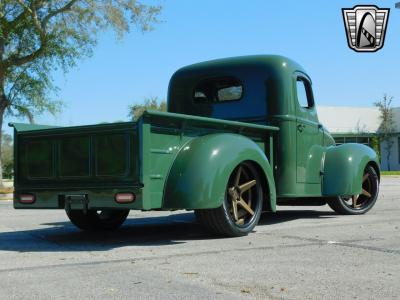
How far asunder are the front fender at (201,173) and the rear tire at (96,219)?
210 centimetres

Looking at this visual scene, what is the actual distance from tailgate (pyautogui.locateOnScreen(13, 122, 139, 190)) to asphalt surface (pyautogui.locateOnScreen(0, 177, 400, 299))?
28.2 inches

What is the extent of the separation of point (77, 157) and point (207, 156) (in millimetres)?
1409

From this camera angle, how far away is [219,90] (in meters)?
8.52

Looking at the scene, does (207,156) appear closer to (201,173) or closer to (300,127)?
(201,173)

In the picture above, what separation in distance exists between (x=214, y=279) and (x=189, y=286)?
0.98ft

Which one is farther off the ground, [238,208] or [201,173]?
[201,173]

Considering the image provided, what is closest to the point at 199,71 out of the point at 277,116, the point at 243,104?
the point at 243,104

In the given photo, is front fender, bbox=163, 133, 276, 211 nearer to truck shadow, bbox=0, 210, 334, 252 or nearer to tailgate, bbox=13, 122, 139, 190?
tailgate, bbox=13, 122, 139, 190

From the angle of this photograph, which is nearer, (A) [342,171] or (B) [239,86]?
(B) [239,86]

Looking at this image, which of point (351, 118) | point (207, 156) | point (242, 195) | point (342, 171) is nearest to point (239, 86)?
point (242, 195)

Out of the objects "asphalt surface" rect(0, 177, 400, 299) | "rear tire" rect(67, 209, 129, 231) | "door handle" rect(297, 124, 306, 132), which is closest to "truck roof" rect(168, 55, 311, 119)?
"door handle" rect(297, 124, 306, 132)

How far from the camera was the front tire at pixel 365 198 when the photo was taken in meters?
9.58

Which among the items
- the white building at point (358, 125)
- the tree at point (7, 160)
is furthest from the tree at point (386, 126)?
the tree at point (7, 160)

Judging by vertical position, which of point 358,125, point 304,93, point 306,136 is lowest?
point 306,136
